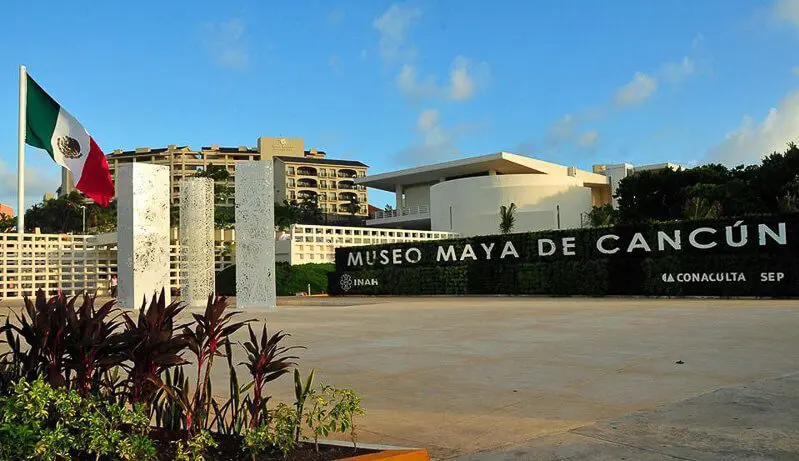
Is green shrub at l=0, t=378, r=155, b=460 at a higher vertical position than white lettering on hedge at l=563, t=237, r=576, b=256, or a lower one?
lower

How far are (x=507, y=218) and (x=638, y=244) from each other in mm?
28049

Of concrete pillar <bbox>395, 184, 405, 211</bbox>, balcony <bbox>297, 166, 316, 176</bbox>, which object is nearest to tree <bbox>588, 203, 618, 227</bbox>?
concrete pillar <bbox>395, 184, 405, 211</bbox>

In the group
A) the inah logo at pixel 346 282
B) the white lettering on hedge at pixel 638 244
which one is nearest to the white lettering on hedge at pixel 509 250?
Result: the white lettering on hedge at pixel 638 244

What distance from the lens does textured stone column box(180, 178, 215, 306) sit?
19.5 meters

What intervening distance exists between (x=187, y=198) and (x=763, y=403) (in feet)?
56.4

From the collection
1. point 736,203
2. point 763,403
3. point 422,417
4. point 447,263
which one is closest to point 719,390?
point 763,403

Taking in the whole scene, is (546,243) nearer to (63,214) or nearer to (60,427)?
(60,427)

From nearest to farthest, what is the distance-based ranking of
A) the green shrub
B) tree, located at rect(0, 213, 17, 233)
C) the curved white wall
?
1. the green shrub
2. the curved white wall
3. tree, located at rect(0, 213, 17, 233)

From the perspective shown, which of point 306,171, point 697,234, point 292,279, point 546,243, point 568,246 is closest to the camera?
point 697,234

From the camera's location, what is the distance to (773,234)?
19984 mm

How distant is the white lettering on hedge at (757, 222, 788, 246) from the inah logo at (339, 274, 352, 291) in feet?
56.8

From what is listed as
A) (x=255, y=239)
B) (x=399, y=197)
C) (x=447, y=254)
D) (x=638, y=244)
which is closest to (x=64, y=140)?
(x=255, y=239)

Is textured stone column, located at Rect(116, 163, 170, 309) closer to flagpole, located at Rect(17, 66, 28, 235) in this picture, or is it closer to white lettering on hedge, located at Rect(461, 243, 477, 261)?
flagpole, located at Rect(17, 66, 28, 235)

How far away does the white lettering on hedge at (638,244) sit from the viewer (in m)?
22.4
